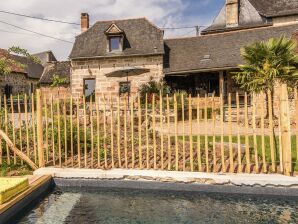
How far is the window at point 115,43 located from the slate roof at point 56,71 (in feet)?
33.7

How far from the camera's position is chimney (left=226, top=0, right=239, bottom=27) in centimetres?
2825

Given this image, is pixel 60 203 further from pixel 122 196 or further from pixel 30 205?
pixel 122 196

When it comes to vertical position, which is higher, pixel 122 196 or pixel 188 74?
pixel 188 74

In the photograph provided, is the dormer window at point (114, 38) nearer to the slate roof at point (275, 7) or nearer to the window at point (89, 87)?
the window at point (89, 87)

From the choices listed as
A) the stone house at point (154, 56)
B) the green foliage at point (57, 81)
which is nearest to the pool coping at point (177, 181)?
the stone house at point (154, 56)

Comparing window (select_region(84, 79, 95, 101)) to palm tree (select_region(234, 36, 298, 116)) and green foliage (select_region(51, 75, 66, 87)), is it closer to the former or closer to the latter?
green foliage (select_region(51, 75, 66, 87))

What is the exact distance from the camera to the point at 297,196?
5113mm

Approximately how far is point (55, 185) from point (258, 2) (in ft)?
92.5

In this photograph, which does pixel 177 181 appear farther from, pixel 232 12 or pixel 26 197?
pixel 232 12

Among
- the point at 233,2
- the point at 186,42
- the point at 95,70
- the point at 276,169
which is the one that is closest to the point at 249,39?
the point at 186,42

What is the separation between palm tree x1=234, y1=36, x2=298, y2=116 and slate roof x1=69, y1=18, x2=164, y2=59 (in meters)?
8.36

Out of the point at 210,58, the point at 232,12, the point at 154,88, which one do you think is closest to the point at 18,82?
the point at 154,88

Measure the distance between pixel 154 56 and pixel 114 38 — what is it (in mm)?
3433

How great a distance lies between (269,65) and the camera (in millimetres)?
14039
